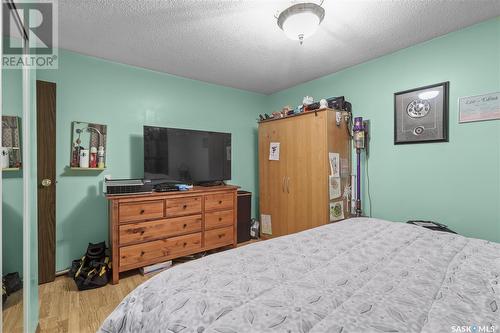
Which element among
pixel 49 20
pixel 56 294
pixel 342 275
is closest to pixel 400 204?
pixel 342 275

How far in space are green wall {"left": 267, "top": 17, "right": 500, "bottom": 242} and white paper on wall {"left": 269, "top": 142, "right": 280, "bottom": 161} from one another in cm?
107

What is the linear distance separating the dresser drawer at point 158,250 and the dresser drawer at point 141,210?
27 cm

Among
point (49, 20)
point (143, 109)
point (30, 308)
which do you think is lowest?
point (30, 308)

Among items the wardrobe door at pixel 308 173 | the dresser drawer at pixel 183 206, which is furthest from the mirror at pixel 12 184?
the wardrobe door at pixel 308 173

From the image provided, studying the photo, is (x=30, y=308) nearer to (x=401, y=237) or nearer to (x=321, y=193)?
(x=401, y=237)

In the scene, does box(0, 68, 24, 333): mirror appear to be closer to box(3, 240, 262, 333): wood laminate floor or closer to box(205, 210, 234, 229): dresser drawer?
box(3, 240, 262, 333): wood laminate floor

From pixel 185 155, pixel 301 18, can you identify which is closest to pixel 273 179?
pixel 185 155

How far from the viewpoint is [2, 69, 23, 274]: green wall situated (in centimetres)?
109

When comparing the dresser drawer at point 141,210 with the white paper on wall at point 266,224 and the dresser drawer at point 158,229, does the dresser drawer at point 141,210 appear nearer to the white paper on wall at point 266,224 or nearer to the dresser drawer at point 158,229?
the dresser drawer at point 158,229

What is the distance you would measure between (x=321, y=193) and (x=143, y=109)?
7.80ft

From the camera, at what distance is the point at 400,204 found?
2.43 metres

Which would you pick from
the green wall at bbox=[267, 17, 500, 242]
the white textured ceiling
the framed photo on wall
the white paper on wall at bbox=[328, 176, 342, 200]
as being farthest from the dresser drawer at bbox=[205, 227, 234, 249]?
the framed photo on wall

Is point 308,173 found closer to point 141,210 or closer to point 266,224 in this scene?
point 266,224

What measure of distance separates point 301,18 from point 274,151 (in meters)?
1.86
